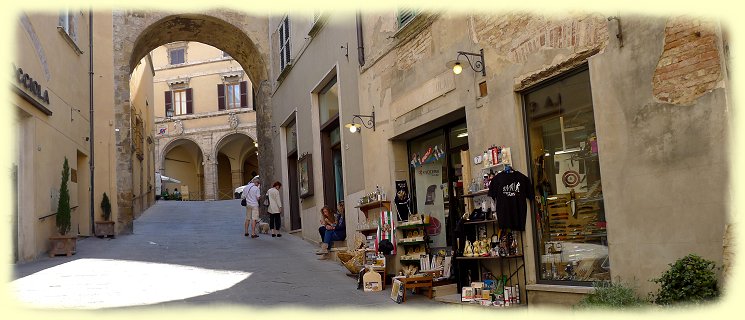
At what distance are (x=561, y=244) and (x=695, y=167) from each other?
6.84 feet

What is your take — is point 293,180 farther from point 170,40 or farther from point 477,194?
point 477,194

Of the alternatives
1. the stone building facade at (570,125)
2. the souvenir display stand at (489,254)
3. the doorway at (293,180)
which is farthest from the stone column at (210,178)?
the souvenir display stand at (489,254)

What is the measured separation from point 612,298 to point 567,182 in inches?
60.4

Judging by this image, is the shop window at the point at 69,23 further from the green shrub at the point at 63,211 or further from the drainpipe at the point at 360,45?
the drainpipe at the point at 360,45

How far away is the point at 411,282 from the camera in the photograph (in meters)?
8.66

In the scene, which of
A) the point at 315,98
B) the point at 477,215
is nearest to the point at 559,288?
the point at 477,215

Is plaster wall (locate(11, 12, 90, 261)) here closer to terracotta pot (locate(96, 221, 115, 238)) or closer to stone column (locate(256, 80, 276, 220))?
terracotta pot (locate(96, 221, 115, 238))

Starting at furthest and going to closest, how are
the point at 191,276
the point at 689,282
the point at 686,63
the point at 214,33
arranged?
the point at 214,33 → the point at 191,276 → the point at 686,63 → the point at 689,282

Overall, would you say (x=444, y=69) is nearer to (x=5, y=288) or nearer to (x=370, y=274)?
(x=370, y=274)

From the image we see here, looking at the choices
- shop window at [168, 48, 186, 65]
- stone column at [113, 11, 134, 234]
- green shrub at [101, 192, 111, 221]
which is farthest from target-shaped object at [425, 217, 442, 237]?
shop window at [168, 48, 186, 65]

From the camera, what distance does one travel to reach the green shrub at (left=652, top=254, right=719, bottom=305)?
5.02m

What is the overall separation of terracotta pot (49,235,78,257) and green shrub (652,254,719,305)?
10.7m

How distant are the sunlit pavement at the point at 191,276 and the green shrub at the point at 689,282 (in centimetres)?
342

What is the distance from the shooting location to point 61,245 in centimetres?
1269
